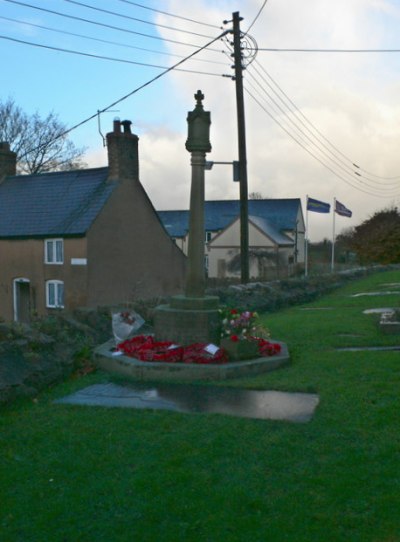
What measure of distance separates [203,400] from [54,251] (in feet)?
76.3

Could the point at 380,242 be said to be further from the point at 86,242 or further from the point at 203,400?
the point at 203,400

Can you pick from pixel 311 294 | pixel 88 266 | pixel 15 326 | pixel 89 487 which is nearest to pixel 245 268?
pixel 311 294

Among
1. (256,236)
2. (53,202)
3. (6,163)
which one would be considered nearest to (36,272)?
(53,202)

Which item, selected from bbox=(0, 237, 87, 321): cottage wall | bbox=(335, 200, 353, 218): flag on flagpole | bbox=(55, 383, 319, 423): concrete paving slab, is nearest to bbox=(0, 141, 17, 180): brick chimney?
bbox=(0, 237, 87, 321): cottage wall

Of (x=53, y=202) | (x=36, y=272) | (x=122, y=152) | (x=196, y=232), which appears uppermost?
(x=122, y=152)

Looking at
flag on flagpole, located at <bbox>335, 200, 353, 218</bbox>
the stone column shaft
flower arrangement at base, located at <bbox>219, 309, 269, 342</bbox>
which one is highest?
flag on flagpole, located at <bbox>335, 200, 353, 218</bbox>

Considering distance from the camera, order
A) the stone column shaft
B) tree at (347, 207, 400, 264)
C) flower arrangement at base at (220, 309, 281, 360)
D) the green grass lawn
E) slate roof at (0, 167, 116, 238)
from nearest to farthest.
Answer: the green grass lawn, flower arrangement at base at (220, 309, 281, 360), the stone column shaft, slate roof at (0, 167, 116, 238), tree at (347, 207, 400, 264)

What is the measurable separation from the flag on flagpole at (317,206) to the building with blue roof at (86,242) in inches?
288

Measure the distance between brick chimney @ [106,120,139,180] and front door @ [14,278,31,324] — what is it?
271 inches

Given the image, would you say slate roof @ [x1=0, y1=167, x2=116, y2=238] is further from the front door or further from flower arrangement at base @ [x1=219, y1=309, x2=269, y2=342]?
flower arrangement at base @ [x1=219, y1=309, x2=269, y2=342]

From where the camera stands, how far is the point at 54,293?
1148 inches

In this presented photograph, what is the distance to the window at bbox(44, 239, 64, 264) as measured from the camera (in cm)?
2881

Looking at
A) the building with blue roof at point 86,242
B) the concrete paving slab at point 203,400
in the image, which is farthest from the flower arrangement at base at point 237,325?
the building with blue roof at point 86,242

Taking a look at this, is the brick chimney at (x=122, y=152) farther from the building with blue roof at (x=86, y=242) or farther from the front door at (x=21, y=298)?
the front door at (x=21, y=298)
